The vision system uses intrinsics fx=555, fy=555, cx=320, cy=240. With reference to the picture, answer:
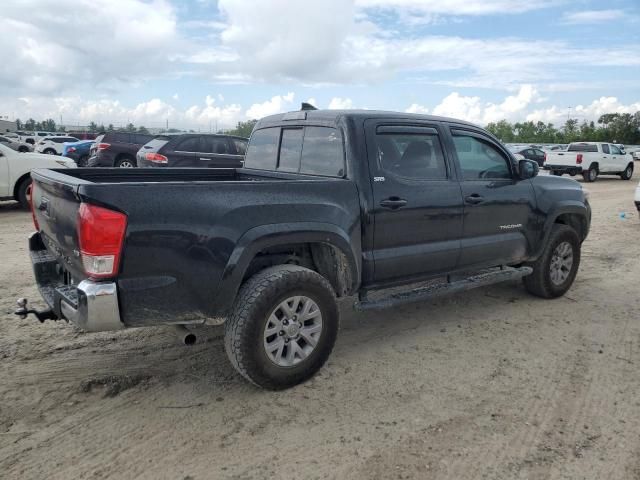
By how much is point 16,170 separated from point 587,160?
20153 mm

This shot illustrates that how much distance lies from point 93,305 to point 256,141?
2653mm

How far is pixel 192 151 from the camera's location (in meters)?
13.0

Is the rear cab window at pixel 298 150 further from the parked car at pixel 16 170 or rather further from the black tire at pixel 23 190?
the black tire at pixel 23 190

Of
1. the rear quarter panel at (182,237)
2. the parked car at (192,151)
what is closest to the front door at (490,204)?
the rear quarter panel at (182,237)

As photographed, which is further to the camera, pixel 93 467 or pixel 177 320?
pixel 177 320

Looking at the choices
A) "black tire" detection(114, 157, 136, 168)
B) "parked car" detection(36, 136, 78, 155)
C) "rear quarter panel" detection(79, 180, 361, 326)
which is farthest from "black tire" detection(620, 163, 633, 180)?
"parked car" detection(36, 136, 78, 155)

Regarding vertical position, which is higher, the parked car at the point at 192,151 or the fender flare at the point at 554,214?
the parked car at the point at 192,151

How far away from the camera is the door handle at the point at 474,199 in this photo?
4703 mm

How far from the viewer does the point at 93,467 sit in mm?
2824

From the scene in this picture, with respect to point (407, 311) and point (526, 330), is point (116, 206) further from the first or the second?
point (526, 330)

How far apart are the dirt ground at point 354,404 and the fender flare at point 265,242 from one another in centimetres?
75

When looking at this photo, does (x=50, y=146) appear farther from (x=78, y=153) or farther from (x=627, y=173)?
(x=627, y=173)

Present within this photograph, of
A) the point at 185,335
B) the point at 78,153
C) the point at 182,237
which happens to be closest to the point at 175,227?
the point at 182,237

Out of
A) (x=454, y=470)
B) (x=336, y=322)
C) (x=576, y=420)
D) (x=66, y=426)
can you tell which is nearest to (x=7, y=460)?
(x=66, y=426)
